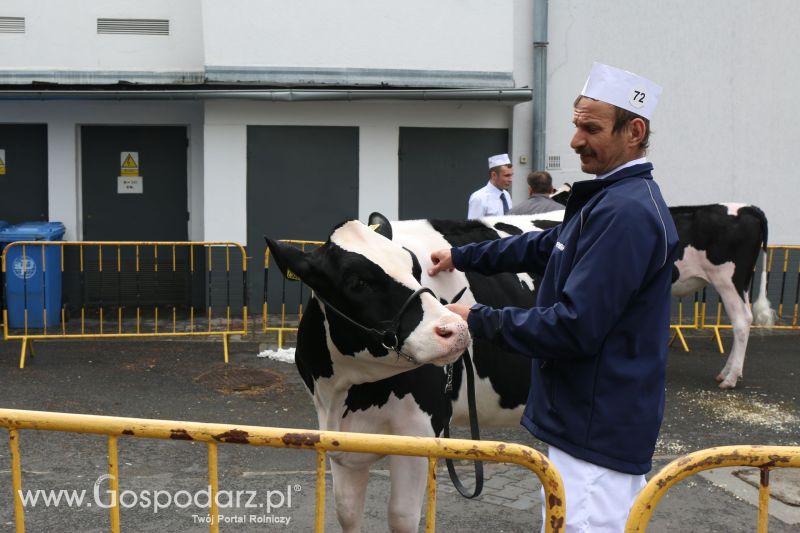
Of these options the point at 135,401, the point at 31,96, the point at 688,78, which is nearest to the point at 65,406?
the point at 135,401

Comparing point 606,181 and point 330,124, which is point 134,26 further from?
point 606,181

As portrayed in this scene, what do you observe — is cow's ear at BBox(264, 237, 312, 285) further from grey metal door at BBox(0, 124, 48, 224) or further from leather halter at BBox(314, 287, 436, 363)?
grey metal door at BBox(0, 124, 48, 224)

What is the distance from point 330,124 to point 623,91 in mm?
9667

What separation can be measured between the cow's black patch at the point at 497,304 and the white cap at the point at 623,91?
59.2 inches

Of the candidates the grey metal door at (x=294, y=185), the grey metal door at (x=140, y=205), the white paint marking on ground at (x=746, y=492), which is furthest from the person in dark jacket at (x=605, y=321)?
the grey metal door at (x=140, y=205)

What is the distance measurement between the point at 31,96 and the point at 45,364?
13.7 feet

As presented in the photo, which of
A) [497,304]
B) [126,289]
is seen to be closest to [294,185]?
[126,289]

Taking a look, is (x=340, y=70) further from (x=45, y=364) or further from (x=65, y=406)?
(x=65, y=406)

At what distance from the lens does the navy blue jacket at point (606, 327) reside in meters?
2.61

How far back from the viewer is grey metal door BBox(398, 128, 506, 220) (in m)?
12.4

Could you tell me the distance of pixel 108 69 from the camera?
12438mm

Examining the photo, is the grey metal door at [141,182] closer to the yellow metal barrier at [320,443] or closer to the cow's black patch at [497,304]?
the cow's black patch at [497,304]

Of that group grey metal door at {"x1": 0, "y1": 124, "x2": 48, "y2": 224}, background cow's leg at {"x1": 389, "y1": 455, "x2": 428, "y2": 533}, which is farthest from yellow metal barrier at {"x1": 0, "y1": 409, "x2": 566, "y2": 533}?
grey metal door at {"x1": 0, "y1": 124, "x2": 48, "y2": 224}

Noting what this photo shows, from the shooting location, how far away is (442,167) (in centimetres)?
1248
